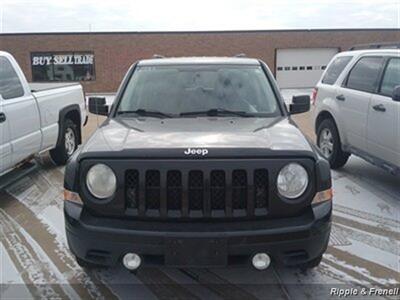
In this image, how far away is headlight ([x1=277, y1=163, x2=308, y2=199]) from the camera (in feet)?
9.88

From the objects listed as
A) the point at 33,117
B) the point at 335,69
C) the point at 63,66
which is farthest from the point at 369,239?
the point at 63,66

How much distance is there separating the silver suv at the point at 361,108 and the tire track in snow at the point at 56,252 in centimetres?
368

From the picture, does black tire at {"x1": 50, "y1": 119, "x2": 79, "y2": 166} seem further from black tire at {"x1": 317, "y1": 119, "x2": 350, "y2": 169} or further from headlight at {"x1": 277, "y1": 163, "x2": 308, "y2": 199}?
headlight at {"x1": 277, "y1": 163, "x2": 308, "y2": 199}

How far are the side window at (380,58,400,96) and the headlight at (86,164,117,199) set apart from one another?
3.89 meters

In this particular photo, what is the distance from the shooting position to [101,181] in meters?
3.05

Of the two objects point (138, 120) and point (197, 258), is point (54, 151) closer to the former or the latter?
point (138, 120)

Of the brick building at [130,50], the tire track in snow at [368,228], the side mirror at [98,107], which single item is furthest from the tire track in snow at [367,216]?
the brick building at [130,50]

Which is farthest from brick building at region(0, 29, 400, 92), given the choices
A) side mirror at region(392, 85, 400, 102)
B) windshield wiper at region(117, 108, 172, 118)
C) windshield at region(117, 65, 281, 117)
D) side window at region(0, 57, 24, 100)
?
windshield wiper at region(117, 108, 172, 118)

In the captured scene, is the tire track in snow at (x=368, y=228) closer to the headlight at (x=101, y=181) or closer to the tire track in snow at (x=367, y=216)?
the tire track in snow at (x=367, y=216)

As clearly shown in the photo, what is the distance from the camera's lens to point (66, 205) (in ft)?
10.3

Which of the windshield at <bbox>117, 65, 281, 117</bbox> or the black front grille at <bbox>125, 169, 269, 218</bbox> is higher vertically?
the windshield at <bbox>117, 65, 281, 117</bbox>

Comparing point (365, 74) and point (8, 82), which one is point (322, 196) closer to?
point (365, 74)

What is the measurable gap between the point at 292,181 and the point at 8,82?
4.40 m

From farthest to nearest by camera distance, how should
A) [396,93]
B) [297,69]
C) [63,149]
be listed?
[297,69] → [63,149] → [396,93]
